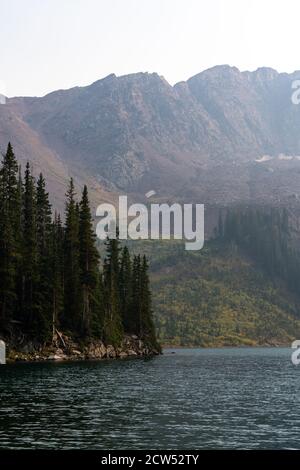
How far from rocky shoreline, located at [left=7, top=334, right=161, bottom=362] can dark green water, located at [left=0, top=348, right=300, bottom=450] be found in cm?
1575

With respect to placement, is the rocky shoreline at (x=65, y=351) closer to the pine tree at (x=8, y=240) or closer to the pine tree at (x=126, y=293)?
the pine tree at (x=8, y=240)

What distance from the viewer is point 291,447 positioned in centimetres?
3488

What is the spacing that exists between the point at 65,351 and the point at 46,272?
1285cm

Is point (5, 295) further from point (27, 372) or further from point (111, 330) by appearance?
point (111, 330)

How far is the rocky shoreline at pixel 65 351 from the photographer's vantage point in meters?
94.7

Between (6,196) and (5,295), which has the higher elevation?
(6,196)

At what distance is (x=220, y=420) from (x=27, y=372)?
1405 inches

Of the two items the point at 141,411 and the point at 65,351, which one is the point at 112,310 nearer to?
the point at 65,351

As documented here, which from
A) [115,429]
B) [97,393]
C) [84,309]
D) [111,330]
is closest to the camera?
[115,429]

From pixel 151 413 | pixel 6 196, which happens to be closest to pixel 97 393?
pixel 151 413

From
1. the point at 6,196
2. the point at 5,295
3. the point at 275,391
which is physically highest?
the point at 6,196

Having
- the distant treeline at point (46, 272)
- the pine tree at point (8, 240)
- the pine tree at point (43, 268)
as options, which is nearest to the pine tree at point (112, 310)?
the distant treeline at point (46, 272)

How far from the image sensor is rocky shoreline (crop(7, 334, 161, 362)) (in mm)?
94688
